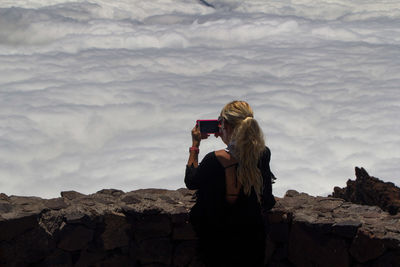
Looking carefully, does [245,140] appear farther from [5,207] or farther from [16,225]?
[5,207]

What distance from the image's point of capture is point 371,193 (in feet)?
30.3

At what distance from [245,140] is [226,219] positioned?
531 mm

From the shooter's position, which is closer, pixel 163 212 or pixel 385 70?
pixel 163 212

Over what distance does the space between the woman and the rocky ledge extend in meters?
1.28

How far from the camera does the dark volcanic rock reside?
8562mm

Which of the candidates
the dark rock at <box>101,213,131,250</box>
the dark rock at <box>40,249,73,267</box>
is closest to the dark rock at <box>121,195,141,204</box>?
the dark rock at <box>101,213,131,250</box>

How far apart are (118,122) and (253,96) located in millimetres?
16510

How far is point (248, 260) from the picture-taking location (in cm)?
382

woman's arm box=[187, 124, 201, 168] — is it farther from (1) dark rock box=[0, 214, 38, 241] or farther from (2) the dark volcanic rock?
(2) the dark volcanic rock

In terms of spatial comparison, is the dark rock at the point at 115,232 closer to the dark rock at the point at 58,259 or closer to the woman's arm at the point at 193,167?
the dark rock at the point at 58,259

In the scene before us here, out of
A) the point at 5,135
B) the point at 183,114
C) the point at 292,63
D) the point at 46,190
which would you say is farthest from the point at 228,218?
the point at 292,63

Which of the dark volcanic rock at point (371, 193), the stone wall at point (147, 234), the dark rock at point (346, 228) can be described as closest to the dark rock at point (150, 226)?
the stone wall at point (147, 234)

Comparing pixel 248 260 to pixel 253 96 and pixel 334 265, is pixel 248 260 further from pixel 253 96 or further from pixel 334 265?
pixel 253 96

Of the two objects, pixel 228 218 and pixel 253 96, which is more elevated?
pixel 253 96
